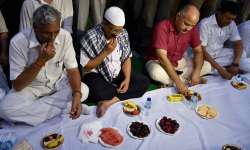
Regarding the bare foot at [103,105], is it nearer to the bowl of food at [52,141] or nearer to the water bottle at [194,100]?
the bowl of food at [52,141]

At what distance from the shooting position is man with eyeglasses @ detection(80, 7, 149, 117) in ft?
11.2

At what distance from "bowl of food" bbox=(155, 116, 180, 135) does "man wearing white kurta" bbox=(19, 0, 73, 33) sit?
158 centimetres

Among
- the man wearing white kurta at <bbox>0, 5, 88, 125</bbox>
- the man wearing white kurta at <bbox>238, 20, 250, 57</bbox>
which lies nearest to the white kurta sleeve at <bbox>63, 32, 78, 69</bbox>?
the man wearing white kurta at <bbox>0, 5, 88, 125</bbox>

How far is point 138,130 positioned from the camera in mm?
3268

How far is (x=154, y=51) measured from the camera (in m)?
4.13

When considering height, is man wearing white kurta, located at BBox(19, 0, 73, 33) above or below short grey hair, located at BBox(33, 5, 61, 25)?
below

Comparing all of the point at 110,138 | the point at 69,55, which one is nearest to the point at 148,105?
the point at 110,138

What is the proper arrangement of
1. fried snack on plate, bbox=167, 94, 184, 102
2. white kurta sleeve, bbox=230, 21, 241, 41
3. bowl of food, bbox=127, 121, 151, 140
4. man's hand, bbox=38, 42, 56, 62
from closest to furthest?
man's hand, bbox=38, 42, 56, 62 → bowl of food, bbox=127, 121, 151, 140 → fried snack on plate, bbox=167, 94, 184, 102 → white kurta sleeve, bbox=230, 21, 241, 41

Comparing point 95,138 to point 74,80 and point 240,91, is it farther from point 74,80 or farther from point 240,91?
point 240,91

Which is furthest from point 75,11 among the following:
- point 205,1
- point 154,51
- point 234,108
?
point 234,108

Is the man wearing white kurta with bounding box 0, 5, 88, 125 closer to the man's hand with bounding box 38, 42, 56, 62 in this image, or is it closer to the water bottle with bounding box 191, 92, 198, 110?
the man's hand with bounding box 38, 42, 56, 62

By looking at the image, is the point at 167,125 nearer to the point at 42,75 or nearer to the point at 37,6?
the point at 42,75

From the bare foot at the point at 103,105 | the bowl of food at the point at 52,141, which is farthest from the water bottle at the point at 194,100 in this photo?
the bowl of food at the point at 52,141

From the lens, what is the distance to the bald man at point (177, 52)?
12.4 ft
